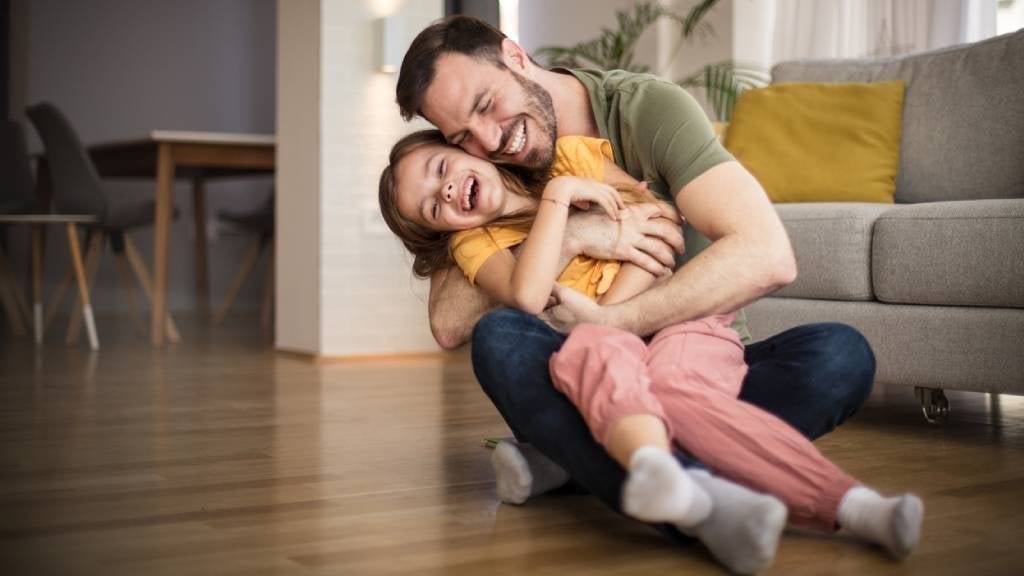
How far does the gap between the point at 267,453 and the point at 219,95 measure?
251 inches

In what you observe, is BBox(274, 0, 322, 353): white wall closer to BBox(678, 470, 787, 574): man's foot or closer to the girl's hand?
the girl's hand

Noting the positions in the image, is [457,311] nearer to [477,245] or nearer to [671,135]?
[477,245]

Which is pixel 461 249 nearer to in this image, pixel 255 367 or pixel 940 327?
pixel 940 327

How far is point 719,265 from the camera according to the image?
158 cm

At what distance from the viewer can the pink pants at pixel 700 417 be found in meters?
1.37

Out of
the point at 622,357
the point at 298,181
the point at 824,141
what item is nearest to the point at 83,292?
the point at 298,181

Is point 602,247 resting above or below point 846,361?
above

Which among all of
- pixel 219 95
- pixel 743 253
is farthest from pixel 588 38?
pixel 743 253

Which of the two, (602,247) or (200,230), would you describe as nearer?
(602,247)

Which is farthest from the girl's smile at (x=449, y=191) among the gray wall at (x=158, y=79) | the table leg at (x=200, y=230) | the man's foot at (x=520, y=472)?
the gray wall at (x=158, y=79)

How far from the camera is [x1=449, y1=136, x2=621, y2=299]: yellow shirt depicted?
177cm

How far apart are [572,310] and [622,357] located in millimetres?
249

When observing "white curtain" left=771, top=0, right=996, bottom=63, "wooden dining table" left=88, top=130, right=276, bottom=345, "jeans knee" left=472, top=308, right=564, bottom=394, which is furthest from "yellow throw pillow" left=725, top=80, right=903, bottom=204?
"wooden dining table" left=88, top=130, right=276, bottom=345

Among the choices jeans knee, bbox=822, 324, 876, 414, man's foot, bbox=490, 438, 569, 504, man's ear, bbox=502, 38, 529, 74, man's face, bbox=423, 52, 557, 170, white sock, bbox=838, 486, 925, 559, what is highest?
man's ear, bbox=502, 38, 529, 74
